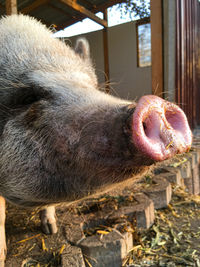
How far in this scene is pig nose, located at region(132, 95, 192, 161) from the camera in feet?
2.56

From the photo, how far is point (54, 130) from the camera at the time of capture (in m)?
1.13

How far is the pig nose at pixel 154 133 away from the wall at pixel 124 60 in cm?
849

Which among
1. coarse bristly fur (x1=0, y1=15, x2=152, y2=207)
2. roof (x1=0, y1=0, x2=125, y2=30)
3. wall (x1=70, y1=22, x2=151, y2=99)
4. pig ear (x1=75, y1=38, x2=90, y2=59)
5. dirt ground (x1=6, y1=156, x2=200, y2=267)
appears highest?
roof (x1=0, y1=0, x2=125, y2=30)

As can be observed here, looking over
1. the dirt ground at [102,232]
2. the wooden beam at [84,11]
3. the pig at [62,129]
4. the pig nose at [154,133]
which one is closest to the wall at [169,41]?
the dirt ground at [102,232]

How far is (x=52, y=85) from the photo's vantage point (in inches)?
50.1

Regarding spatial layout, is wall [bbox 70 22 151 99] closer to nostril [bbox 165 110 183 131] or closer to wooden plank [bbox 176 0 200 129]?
wooden plank [bbox 176 0 200 129]

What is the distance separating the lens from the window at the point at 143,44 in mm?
8961

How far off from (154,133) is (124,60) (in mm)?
9732

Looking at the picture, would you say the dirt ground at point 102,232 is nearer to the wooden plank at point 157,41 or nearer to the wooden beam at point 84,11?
the wooden plank at point 157,41

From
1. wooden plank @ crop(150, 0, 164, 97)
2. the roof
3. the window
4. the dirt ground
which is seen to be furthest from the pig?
the window

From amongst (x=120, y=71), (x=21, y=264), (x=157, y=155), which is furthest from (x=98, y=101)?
(x=120, y=71)

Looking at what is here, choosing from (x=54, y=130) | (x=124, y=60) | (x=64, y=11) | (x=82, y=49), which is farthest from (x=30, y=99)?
(x=124, y=60)

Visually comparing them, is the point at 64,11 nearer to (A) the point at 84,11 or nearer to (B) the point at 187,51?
(A) the point at 84,11

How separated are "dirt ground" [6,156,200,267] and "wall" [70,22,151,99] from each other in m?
7.15
